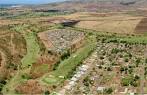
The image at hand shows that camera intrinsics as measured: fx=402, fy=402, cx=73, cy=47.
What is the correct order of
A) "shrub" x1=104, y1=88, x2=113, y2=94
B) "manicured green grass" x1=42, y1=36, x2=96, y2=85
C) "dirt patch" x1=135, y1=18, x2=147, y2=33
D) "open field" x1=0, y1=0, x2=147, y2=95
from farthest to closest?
"dirt patch" x1=135, y1=18, x2=147, y2=33
"manicured green grass" x1=42, y1=36, x2=96, y2=85
"open field" x1=0, y1=0, x2=147, y2=95
"shrub" x1=104, y1=88, x2=113, y2=94

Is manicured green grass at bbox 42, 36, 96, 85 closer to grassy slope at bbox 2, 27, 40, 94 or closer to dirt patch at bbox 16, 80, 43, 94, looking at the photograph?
dirt patch at bbox 16, 80, 43, 94

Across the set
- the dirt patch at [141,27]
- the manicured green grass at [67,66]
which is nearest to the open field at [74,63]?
the manicured green grass at [67,66]

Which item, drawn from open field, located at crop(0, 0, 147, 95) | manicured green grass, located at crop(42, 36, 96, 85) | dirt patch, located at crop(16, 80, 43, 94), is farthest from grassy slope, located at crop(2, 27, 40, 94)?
manicured green grass, located at crop(42, 36, 96, 85)

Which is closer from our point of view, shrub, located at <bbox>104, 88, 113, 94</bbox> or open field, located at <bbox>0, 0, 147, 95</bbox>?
shrub, located at <bbox>104, 88, 113, 94</bbox>

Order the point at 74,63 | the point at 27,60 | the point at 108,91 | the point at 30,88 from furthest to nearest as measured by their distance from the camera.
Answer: the point at 27,60, the point at 74,63, the point at 30,88, the point at 108,91

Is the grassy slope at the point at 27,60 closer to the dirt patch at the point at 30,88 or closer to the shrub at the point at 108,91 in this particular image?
the dirt patch at the point at 30,88

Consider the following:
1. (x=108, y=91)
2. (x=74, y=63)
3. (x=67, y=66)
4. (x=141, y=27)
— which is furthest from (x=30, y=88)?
(x=141, y=27)

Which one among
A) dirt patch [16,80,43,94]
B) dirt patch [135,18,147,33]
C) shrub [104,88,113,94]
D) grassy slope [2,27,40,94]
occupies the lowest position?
dirt patch [135,18,147,33]

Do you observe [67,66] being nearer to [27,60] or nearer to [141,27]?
[27,60]

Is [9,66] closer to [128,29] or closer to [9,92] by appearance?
[9,92]
